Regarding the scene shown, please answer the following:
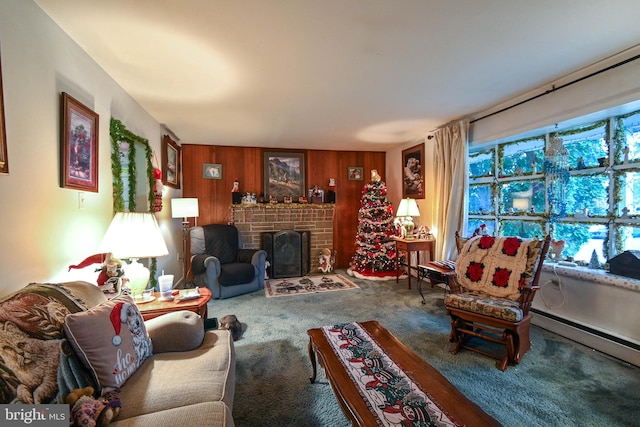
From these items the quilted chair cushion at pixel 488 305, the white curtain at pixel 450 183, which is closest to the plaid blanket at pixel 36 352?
the quilted chair cushion at pixel 488 305

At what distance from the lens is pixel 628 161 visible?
2.48 metres

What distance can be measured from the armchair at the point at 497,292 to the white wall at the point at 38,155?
2907 millimetres

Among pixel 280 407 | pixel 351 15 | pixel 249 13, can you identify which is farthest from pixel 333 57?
pixel 280 407

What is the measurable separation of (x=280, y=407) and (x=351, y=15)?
246cm

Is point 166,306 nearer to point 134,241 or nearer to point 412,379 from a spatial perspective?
point 134,241

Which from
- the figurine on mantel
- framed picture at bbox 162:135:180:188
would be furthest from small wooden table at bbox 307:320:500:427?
framed picture at bbox 162:135:180:188

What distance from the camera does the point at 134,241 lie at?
79.1 inches

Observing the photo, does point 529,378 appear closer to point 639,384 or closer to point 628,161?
point 639,384

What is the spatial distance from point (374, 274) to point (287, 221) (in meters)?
1.89

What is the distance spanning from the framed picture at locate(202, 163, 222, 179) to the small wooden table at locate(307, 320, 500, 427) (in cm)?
406

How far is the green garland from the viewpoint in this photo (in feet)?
8.03

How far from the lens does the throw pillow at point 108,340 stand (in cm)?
116

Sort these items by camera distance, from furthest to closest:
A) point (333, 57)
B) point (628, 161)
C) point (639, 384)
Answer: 1. point (628, 161)
2. point (333, 57)
3. point (639, 384)

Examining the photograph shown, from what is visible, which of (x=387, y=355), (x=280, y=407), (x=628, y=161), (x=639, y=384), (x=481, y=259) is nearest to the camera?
(x=387, y=355)
